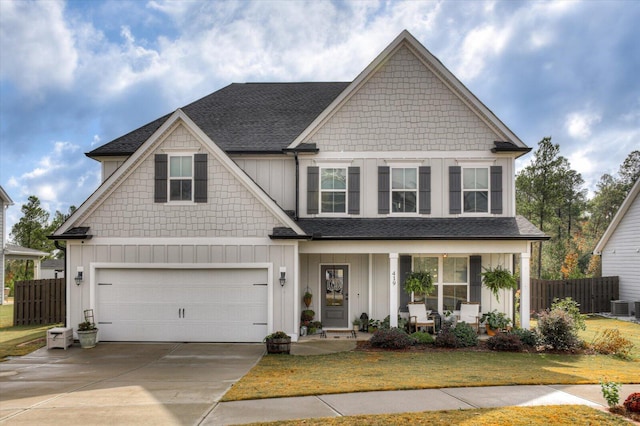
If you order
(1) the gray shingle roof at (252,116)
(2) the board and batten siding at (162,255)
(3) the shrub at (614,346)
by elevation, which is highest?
(1) the gray shingle roof at (252,116)

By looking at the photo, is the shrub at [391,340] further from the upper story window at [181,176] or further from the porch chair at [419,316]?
the upper story window at [181,176]

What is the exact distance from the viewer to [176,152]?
15.8 metres

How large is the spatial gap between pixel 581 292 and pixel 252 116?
17.1 meters

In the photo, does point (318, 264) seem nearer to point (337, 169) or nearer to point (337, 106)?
point (337, 169)

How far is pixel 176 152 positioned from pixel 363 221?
6.47 m

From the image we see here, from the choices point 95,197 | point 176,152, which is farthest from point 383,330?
point 95,197

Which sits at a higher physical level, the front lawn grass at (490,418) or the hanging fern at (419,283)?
the hanging fern at (419,283)

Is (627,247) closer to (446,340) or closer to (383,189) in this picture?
(383,189)

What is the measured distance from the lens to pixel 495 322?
17.1 m

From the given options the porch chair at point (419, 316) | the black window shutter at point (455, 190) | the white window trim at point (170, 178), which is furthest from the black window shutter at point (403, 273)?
the white window trim at point (170, 178)

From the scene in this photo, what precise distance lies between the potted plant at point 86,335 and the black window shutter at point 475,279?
39.9 feet

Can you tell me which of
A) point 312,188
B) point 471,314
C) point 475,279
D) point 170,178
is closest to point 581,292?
point 475,279

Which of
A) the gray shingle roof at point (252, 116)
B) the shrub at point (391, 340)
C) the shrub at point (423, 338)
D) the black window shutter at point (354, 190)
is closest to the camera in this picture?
the shrub at point (391, 340)

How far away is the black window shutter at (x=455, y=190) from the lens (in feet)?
58.4
